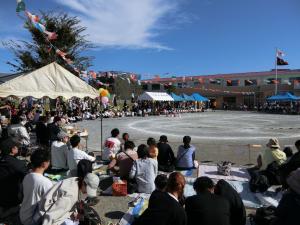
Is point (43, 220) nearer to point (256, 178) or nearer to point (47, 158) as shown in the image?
point (47, 158)

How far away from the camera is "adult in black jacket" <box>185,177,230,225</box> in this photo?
3893mm

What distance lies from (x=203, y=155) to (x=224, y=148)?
1765mm

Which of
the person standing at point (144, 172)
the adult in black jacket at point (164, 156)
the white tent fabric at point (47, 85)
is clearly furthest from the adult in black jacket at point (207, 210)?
the white tent fabric at point (47, 85)

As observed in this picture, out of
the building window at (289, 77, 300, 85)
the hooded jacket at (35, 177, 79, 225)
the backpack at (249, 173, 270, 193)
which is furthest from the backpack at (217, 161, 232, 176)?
the building window at (289, 77, 300, 85)

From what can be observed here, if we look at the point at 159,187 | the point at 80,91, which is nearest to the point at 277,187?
the point at 159,187

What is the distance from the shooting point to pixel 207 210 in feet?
12.9

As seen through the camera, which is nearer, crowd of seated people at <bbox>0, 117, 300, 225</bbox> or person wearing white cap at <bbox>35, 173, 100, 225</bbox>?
crowd of seated people at <bbox>0, 117, 300, 225</bbox>

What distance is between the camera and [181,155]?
8883 mm

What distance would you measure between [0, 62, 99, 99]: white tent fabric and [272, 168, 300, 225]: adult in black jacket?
8.86 meters

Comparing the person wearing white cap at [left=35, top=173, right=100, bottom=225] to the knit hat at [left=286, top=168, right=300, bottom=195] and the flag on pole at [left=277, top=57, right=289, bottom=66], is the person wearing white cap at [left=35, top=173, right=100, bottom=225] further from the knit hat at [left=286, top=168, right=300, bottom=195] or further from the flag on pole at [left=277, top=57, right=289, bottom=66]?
the flag on pole at [left=277, top=57, right=289, bottom=66]

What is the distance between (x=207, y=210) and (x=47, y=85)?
8.46m

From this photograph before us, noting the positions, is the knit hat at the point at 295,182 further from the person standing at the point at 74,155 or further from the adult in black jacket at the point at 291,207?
the person standing at the point at 74,155

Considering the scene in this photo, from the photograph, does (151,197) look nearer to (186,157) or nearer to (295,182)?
(295,182)

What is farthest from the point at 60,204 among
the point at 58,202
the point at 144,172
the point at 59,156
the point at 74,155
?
the point at 59,156
